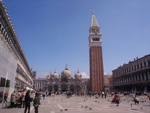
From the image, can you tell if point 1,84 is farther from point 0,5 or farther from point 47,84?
point 47,84

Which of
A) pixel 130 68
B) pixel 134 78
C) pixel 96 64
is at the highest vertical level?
pixel 96 64

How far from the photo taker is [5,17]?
2317 centimetres

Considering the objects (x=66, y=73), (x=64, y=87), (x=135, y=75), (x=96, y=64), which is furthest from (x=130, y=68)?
(x=66, y=73)

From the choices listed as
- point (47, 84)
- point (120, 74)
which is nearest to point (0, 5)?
point (120, 74)

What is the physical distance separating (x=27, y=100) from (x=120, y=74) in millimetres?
57962

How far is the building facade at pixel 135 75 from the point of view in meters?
44.4

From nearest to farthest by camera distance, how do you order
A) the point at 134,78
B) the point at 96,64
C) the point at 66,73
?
the point at 134,78
the point at 96,64
the point at 66,73

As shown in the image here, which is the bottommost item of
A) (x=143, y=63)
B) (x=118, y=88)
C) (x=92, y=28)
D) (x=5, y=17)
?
(x=118, y=88)

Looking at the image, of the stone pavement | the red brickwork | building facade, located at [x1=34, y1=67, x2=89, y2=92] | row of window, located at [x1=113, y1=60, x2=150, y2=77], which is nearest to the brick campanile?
the red brickwork

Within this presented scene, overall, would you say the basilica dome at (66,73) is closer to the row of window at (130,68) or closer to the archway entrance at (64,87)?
the archway entrance at (64,87)

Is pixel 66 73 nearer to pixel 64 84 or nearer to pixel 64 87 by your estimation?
pixel 64 84

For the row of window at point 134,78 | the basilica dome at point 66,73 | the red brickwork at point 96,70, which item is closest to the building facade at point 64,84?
the basilica dome at point 66,73

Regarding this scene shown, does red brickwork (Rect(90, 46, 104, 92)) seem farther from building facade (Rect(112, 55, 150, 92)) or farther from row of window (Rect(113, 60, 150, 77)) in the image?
building facade (Rect(112, 55, 150, 92))

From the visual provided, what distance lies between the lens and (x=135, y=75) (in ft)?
167
